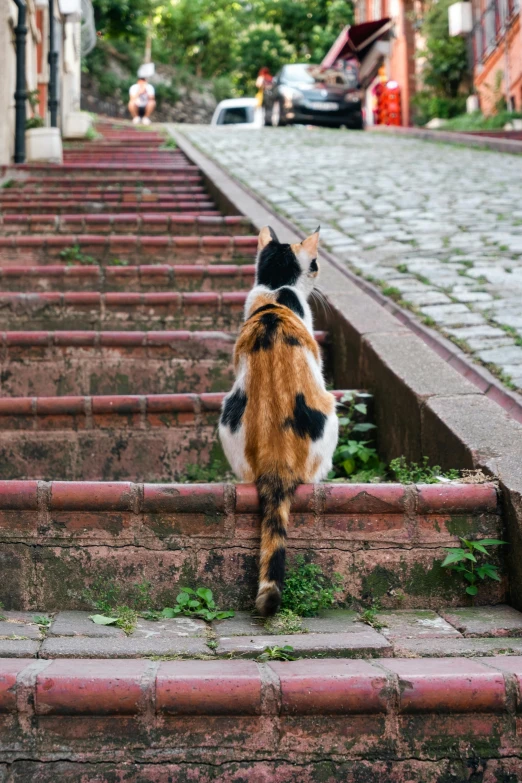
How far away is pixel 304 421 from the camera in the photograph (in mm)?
2846

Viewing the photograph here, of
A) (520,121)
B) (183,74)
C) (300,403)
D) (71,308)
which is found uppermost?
(183,74)

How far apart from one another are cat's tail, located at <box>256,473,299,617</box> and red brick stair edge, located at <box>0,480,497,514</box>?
60mm

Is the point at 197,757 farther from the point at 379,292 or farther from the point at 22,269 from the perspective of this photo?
the point at 22,269

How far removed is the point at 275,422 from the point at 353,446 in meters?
1.11

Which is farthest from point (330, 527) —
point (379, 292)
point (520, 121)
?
point (520, 121)

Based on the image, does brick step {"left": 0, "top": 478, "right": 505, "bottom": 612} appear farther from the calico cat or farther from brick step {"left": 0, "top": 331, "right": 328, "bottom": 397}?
brick step {"left": 0, "top": 331, "right": 328, "bottom": 397}

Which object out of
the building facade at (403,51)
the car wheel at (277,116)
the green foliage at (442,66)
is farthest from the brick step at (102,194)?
the building facade at (403,51)

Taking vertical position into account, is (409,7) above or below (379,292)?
above

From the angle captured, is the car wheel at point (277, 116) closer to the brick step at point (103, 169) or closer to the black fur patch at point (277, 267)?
the brick step at point (103, 169)

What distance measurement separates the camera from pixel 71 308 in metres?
5.18

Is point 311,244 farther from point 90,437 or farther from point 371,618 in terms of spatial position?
point 371,618

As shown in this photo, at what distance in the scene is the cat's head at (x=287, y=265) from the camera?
11.9ft

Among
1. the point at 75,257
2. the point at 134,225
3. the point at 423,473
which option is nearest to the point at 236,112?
the point at 134,225

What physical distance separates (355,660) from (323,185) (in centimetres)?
786
